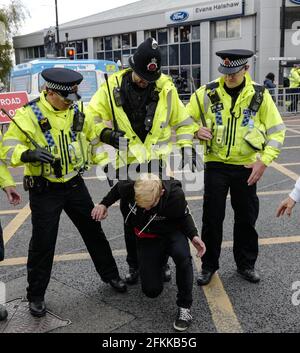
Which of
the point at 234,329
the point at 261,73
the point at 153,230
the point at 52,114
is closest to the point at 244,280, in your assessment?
the point at 234,329

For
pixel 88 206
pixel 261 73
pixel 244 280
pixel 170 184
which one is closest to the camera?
pixel 170 184

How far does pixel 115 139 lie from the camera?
3396 mm

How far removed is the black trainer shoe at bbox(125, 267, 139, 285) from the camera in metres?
3.88

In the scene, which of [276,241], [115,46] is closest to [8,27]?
[115,46]

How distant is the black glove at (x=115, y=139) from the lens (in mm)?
3400

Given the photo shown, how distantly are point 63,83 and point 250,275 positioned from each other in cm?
216

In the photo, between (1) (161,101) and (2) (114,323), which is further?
(1) (161,101)

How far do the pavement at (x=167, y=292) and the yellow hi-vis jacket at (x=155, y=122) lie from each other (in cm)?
110

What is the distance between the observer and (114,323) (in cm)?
324

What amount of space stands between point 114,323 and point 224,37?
26159 mm

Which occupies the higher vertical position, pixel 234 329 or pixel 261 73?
pixel 261 73

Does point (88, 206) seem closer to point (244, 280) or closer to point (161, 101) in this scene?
point (161, 101)

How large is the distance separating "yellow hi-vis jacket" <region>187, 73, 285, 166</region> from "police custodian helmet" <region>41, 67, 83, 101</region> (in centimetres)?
103
